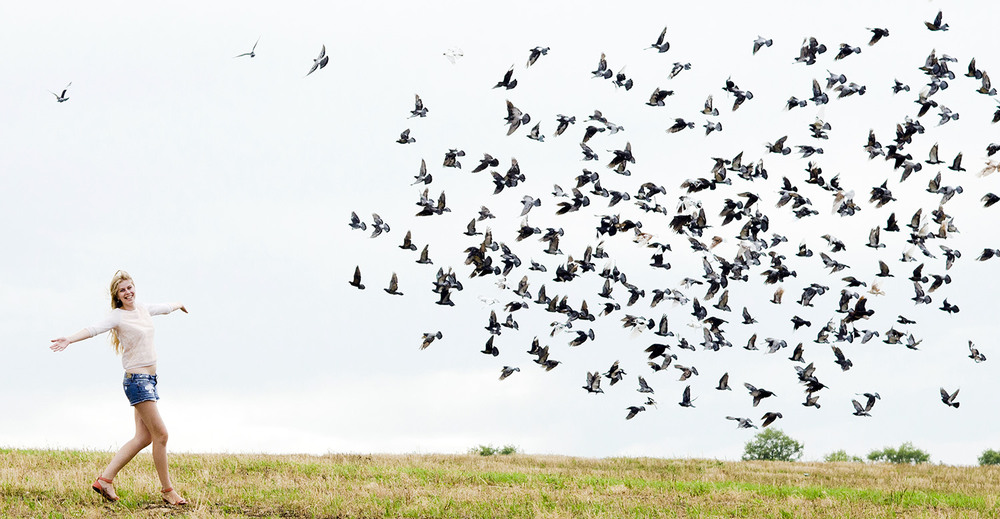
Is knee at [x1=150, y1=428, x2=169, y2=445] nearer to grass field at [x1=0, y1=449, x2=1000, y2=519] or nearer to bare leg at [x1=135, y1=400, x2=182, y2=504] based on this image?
bare leg at [x1=135, y1=400, x2=182, y2=504]

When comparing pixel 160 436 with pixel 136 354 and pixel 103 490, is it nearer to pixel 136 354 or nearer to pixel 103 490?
pixel 136 354

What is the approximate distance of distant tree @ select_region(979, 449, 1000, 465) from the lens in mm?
50906

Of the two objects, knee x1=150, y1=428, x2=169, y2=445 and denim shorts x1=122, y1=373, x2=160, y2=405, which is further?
knee x1=150, y1=428, x2=169, y2=445

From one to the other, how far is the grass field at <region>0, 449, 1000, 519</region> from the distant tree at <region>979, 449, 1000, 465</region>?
27.9 m

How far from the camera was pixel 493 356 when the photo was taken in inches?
824

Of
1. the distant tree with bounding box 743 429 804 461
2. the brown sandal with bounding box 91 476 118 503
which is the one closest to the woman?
the brown sandal with bounding box 91 476 118 503

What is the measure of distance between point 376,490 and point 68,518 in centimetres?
534

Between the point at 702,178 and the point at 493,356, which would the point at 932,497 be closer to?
the point at 702,178

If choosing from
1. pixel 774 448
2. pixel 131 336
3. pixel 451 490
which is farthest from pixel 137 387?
pixel 774 448

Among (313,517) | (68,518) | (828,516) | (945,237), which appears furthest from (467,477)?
(945,237)

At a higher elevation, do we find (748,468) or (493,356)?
(493,356)

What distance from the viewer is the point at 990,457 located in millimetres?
51156

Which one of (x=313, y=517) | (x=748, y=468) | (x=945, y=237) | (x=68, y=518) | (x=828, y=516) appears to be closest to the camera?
(x=68, y=518)

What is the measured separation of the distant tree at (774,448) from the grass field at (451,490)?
19063 mm
